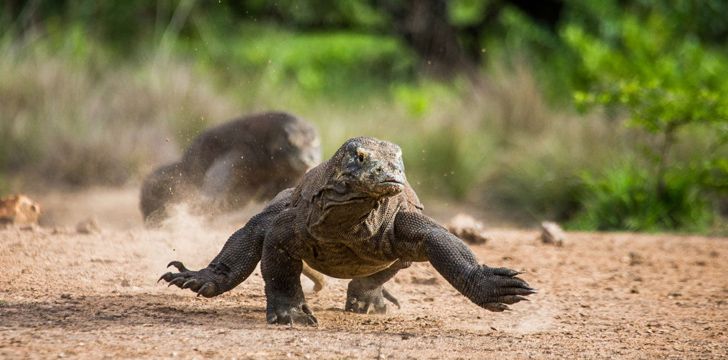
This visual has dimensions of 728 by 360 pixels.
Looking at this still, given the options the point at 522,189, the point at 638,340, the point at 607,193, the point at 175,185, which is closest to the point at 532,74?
the point at 522,189

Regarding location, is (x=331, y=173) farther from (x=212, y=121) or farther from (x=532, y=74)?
(x=532, y=74)

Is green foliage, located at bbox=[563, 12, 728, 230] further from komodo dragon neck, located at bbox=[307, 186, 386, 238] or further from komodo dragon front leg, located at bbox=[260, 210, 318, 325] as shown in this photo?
komodo dragon neck, located at bbox=[307, 186, 386, 238]

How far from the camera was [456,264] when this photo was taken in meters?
5.43

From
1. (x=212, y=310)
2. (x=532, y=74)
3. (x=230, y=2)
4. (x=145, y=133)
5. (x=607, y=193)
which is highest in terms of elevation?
(x=230, y=2)

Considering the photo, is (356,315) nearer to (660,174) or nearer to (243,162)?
(243,162)

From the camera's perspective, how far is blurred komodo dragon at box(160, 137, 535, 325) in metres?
5.25

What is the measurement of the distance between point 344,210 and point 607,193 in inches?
323

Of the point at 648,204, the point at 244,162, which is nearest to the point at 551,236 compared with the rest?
the point at 244,162

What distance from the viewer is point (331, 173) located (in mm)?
5418

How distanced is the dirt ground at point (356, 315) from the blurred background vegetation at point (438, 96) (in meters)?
2.65

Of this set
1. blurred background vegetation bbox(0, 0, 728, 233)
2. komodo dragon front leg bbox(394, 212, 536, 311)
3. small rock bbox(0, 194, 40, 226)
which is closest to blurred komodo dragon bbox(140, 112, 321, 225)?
small rock bbox(0, 194, 40, 226)

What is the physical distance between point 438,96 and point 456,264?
47.0 feet

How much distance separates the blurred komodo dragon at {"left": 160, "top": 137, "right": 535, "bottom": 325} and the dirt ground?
220 mm

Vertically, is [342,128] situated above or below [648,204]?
above
